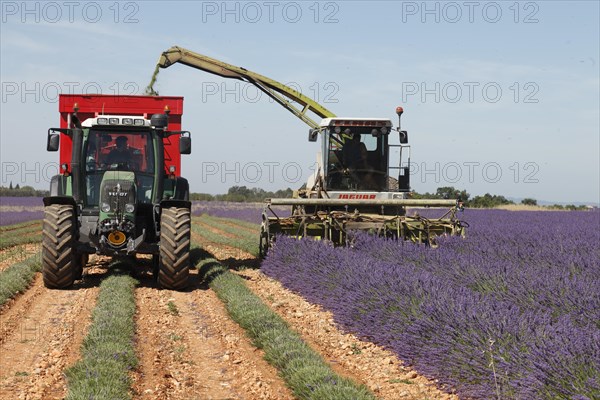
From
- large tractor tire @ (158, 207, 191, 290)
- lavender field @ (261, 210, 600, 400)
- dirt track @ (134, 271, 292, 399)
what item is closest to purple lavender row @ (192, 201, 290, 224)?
large tractor tire @ (158, 207, 191, 290)

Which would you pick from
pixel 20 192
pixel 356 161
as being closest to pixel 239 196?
pixel 20 192

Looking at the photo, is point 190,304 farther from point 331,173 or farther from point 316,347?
point 331,173

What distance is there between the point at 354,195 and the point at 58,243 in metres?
6.27

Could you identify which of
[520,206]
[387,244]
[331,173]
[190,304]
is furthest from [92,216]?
[520,206]

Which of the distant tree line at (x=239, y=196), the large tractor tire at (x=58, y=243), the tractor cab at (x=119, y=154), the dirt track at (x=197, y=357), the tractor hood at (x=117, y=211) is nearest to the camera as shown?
the dirt track at (x=197, y=357)

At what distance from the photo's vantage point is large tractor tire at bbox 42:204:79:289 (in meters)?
11.2

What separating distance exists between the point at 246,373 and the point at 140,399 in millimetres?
1146

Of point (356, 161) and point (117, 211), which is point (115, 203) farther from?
point (356, 161)

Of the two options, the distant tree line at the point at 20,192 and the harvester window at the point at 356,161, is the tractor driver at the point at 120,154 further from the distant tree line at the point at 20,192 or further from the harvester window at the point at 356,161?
the distant tree line at the point at 20,192

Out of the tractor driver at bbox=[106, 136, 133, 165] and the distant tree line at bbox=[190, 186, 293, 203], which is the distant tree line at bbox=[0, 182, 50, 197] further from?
the tractor driver at bbox=[106, 136, 133, 165]

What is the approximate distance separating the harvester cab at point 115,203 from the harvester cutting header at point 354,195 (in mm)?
2724

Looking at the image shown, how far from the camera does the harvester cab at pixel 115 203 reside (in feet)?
37.0

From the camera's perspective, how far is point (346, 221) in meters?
14.0

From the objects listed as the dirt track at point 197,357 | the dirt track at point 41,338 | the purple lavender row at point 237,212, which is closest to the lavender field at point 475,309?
the dirt track at point 197,357
